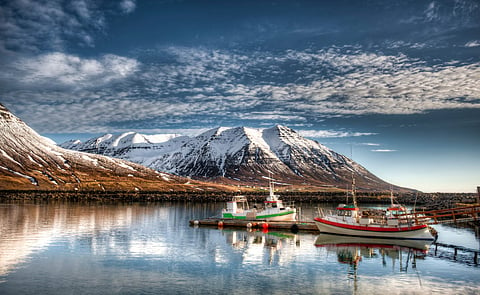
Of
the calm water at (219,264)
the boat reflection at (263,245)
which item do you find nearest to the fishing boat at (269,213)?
the boat reflection at (263,245)

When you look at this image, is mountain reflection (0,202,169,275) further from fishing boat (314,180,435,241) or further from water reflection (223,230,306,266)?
fishing boat (314,180,435,241)

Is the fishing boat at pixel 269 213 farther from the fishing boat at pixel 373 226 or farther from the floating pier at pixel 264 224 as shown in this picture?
the fishing boat at pixel 373 226

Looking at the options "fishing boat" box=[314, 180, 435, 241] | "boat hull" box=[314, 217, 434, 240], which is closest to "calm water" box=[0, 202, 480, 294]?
"boat hull" box=[314, 217, 434, 240]

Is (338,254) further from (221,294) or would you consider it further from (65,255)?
(65,255)

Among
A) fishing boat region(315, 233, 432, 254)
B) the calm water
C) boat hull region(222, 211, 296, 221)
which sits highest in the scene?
boat hull region(222, 211, 296, 221)

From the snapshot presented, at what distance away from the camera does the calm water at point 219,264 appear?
30.0 metres

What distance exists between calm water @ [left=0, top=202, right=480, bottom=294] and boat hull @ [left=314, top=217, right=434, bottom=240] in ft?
5.53

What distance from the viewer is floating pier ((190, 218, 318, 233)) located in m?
65.1

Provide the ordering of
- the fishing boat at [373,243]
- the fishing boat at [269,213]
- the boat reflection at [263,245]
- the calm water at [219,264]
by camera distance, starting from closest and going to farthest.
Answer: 1. the calm water at [219,264]
2. the boat reflection at [263,245]
3. the fishing boat at [373,243]
4. the fishing boat at [269,213]

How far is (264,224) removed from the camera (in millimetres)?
68438

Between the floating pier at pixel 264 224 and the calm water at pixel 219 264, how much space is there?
13.0 ft

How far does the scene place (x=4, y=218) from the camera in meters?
74.1

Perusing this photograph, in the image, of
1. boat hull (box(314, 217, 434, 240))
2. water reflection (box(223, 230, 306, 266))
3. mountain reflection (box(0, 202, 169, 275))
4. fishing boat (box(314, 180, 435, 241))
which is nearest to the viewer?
water reflection (box(223, 230, 306, 266))

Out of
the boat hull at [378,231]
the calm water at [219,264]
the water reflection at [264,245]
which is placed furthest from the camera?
the boat hull at [378,231]
